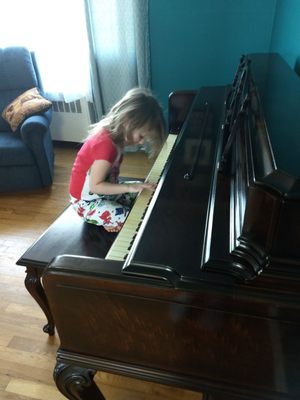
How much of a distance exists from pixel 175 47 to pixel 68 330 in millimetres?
2586

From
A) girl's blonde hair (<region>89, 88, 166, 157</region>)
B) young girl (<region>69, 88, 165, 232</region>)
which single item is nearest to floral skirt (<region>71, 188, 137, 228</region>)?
young girl (<region>69, 88, 165, 232</region>)

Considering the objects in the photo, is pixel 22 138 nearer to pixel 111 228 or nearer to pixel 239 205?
pixel 111 228

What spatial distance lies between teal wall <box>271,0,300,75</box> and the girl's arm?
0.85 meters

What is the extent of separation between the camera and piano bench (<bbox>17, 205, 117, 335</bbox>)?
3.69 feet

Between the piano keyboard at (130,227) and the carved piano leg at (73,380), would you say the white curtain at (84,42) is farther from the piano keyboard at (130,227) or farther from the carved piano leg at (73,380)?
the carved piano leg at (73,380)

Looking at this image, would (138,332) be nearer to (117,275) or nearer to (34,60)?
(117,275)

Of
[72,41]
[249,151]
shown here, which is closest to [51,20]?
[72,41]

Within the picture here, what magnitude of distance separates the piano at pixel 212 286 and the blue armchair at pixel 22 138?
5.84 feet

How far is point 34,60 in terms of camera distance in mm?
2840

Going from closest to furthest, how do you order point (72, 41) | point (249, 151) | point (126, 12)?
point (249, 151) → point (126, 12) → point (72, 41)

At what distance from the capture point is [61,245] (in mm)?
1177

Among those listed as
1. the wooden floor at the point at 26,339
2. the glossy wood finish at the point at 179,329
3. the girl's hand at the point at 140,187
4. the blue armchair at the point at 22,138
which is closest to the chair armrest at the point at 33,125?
the blue armchair at the point at 22,138

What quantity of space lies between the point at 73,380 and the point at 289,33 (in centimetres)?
191

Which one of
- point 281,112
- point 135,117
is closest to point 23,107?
point 135,117
